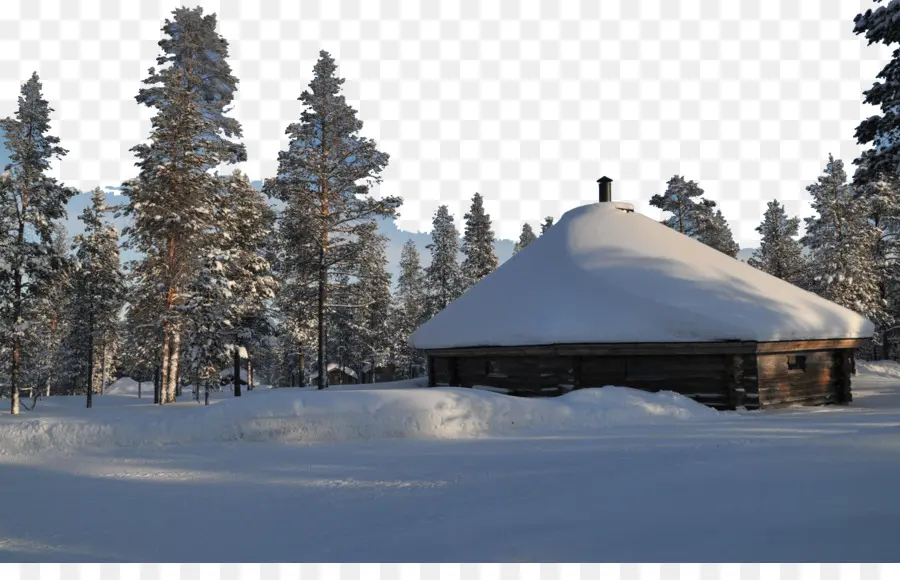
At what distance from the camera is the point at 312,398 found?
11812 mm

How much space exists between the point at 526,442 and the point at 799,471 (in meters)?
4.29

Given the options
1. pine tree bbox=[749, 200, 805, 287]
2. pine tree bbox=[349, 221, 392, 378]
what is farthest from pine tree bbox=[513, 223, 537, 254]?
pine tree bbox=[749, 200, 805, 287]

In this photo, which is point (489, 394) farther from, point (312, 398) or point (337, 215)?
point (337, 215)

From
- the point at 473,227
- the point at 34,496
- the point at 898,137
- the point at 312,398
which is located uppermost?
the point at 473,227

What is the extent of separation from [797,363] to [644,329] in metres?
5.10

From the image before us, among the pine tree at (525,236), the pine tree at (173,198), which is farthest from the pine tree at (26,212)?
the pine tree at (525,236)

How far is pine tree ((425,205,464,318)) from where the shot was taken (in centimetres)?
4747

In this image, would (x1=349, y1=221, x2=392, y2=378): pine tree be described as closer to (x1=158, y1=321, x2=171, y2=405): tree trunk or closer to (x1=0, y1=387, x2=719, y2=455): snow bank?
(x1=158, y1=321, x2=171, y2=405): tree trunk

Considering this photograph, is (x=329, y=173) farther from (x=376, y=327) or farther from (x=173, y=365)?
(x=376, y=327)

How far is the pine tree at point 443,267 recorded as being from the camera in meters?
47.5

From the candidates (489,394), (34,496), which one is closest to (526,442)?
(489,394)

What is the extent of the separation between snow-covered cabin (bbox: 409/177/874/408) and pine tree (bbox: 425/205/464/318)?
27.6 metres

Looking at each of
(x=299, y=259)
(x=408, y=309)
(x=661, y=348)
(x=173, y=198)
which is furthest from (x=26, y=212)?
(x=408, y=309)

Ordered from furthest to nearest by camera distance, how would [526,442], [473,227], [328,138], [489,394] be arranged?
[473,227]
[328,138]
[489,394]
[526,442]
